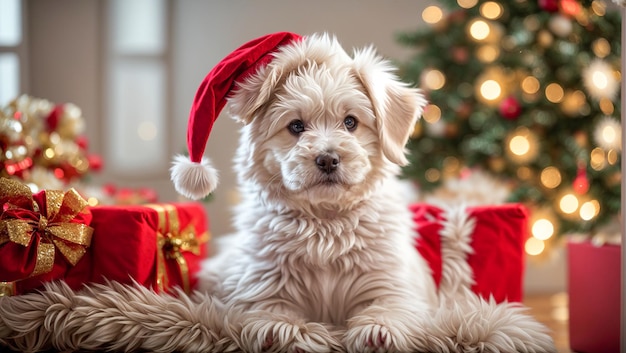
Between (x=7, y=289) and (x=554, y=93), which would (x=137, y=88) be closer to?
(x=7, y=289)

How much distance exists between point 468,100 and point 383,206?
1.39m

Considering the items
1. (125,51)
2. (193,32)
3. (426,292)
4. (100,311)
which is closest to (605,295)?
(426,292)

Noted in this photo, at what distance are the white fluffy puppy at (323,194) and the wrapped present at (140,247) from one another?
17 cm

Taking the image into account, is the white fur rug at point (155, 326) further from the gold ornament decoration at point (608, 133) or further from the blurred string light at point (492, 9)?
the blurred string light at point (492, 9)

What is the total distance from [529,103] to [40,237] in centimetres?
200

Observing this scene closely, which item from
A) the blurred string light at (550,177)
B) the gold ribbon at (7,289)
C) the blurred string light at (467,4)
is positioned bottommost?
the gold ribbon at (7,289)

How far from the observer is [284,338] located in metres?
1.21

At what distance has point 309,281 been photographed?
4.48 ft

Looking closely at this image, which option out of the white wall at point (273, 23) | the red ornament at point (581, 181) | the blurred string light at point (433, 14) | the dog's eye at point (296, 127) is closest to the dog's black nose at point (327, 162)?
the dog's eye at point (296, 127)

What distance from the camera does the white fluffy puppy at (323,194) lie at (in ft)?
4.18

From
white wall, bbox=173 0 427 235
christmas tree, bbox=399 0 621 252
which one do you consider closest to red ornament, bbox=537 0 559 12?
christmas tree, bbox=399 0 621 252

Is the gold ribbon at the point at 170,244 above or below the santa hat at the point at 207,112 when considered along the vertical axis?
below

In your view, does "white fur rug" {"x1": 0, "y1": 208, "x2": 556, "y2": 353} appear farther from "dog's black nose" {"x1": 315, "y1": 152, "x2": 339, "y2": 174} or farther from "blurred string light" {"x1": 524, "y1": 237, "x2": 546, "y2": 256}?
"blurred string light" {"x1": 524, "y1": 237, "x2": 546, "y2": 256}

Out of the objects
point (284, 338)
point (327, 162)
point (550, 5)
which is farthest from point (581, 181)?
point (284, 338)
